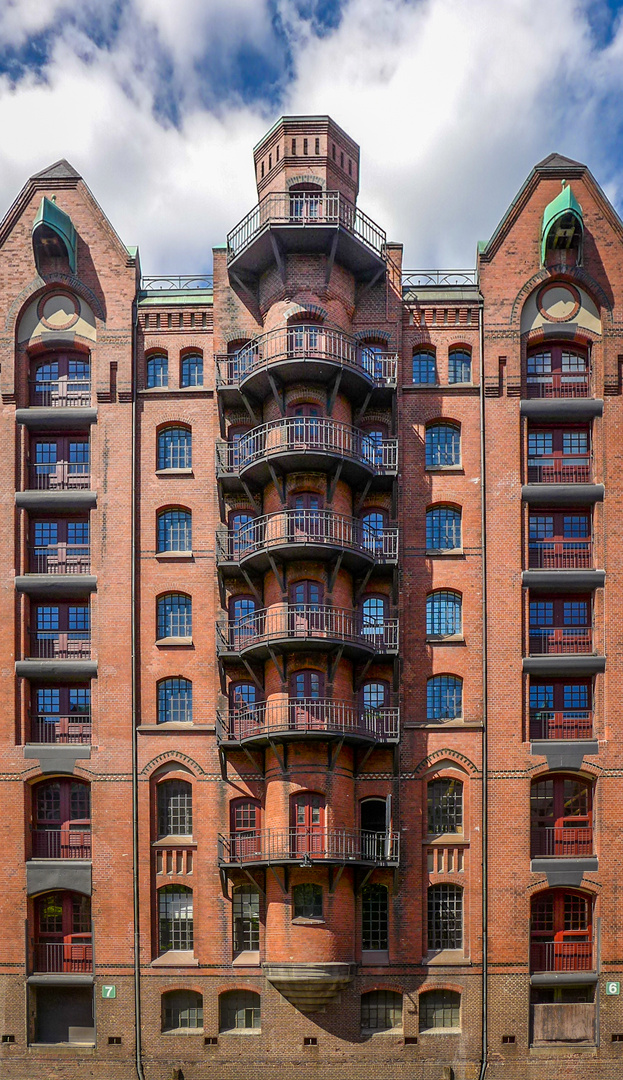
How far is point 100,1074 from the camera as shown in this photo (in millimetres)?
30109

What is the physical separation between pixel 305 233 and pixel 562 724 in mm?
18344

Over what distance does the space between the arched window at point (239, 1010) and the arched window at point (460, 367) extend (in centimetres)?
2147

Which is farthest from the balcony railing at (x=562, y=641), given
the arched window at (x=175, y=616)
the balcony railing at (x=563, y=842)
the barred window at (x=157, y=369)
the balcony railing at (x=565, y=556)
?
the barred window at (x=157, y=369)

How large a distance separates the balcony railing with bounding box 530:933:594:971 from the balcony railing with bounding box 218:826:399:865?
558 centimetres

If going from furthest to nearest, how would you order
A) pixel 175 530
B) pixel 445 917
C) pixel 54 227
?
pixel 175 530
pixel 54 227
pixel 445 917

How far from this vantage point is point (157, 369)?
33.7 metres

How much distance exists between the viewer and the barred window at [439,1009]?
100.0 ft

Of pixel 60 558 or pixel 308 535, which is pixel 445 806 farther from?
pixel 60 558

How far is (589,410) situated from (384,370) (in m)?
7.11

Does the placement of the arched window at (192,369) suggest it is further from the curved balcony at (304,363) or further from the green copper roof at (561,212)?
the green copper roof at (561,212)

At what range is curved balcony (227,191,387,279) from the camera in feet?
102

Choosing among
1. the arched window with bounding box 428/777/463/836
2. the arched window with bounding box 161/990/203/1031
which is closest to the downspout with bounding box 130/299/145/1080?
the arched window with bounding box 161/990/203/1031

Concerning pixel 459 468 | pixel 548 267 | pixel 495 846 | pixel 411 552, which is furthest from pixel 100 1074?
pixel 548 267

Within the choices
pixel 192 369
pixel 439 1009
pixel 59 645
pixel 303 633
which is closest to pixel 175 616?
pixel 59 645
